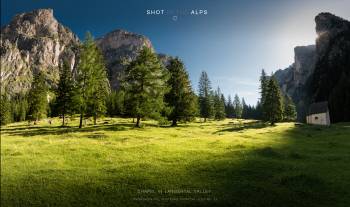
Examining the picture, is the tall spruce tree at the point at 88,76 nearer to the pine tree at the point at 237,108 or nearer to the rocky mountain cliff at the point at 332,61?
the rocky mountain cliff at the point at 332,61

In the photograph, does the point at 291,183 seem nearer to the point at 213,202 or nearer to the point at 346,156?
the point at 213,202

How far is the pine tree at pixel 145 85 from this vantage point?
48.1 m

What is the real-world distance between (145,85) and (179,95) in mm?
10217

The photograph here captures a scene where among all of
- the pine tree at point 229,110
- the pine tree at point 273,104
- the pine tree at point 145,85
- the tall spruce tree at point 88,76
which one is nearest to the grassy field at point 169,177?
the tall spruce tree at point 88,76

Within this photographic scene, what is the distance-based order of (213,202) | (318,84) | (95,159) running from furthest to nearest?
1. (318,84)
2. (95,159)
3. (213,202)

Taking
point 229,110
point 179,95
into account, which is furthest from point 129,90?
point 229,110

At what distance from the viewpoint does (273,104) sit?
79.3 metres

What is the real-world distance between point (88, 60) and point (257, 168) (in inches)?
1291

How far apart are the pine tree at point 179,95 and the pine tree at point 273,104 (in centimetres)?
2809

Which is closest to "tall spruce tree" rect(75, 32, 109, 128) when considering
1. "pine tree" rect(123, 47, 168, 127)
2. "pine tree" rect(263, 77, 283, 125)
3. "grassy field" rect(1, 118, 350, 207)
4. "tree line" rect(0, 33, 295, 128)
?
"tree line" rect(0, 33, 295, 128)

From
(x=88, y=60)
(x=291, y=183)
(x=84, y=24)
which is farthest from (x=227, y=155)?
(x=88, y=60)

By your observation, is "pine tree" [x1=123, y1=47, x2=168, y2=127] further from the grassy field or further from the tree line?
the grassy field

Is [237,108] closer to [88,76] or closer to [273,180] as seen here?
[88,76]

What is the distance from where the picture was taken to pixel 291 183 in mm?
16375
